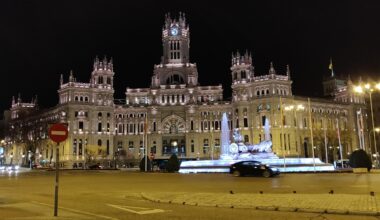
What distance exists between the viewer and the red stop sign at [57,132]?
46.8 ft

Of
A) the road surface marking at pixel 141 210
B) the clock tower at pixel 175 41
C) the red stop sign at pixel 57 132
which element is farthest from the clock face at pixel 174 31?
the red stop sign at pixel 57 132

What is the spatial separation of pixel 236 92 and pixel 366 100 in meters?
54.8

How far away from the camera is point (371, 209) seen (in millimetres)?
14836

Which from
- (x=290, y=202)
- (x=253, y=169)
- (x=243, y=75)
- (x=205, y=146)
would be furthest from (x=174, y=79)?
(x=290, y=202)

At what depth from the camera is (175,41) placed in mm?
143375

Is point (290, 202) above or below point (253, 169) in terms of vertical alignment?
below

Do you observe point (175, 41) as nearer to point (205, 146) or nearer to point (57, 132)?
point (205, 146)

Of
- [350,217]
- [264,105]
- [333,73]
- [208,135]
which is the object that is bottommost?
[350,217]

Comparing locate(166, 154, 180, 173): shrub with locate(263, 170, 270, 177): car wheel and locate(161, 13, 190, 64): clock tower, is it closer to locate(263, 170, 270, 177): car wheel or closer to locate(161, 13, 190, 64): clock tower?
locate(263, 170, 270, 177): car wheel

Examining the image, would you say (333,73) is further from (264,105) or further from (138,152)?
(138,152)

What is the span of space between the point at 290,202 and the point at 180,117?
112275 mm

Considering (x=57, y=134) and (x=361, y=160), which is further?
(x=361, y=160)

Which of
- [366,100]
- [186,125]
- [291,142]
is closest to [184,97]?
[186,125]

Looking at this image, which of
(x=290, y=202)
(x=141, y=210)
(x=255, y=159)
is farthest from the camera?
(x=255, y=159)
